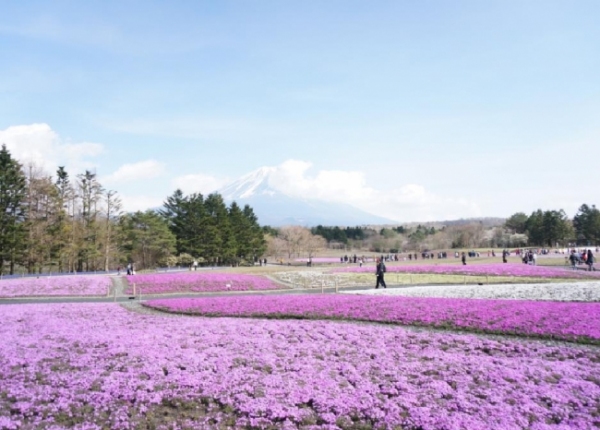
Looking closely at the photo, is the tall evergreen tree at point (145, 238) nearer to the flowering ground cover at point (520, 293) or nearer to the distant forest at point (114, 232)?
the distant forest at point (114, 232)

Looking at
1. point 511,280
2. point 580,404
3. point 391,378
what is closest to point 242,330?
point 391,378

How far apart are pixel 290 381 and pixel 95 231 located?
208 ft

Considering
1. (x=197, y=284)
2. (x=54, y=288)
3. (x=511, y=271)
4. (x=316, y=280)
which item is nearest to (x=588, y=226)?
(x=511, y=271)

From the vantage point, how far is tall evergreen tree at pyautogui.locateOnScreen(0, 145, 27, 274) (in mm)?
49719

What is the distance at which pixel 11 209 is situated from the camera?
52469 millimetres

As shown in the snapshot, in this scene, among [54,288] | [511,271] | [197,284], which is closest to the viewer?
[54,288]

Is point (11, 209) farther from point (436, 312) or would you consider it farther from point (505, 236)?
point (505, 236)

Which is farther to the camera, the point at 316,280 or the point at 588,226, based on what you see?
the point at 588,226

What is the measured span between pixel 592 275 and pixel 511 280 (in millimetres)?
7764

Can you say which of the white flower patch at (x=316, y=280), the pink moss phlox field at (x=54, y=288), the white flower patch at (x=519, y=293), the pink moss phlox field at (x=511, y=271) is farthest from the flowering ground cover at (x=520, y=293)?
the pink moss phlox field at (x=54, y=288)

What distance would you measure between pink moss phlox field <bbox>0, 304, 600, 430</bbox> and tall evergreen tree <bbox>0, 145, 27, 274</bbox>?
1567 inches

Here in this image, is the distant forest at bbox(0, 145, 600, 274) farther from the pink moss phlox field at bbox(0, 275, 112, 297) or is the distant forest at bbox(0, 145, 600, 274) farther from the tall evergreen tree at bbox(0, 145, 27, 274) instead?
the pink moss phlox field at bbox(0, 275, 112, 297)

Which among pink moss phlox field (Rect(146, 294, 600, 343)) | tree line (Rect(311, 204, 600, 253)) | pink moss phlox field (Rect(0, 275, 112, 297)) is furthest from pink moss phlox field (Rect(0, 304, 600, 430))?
tree line (Rect(311, 204, 600, 253))

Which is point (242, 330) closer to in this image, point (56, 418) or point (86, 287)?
point (56, 418)
